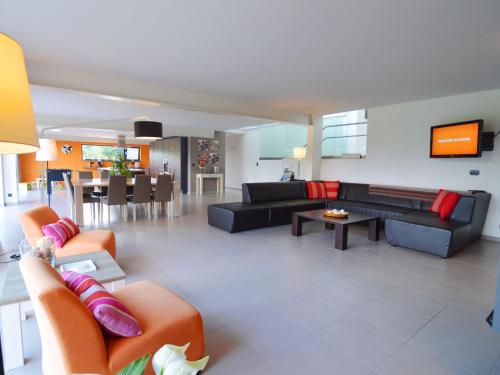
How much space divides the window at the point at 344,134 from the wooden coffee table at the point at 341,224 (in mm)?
2638

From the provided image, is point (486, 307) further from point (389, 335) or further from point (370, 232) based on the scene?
point (370, 232)

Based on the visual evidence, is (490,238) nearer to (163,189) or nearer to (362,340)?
(362,340)

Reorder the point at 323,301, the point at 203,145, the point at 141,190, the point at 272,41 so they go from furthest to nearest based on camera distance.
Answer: the point at 203,145 < the point at 141,190 < the point at 272,41 < the point at 323,301

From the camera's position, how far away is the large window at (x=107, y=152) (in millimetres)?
12984

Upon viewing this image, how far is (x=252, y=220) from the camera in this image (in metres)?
4.94

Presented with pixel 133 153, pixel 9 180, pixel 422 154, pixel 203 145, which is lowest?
pixel 9 180

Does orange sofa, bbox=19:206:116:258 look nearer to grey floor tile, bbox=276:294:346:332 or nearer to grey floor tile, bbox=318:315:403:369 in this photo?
grey floor tile, bbox=276:294:346:332

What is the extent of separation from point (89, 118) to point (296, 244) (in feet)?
22.4

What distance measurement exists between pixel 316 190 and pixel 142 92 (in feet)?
13.5

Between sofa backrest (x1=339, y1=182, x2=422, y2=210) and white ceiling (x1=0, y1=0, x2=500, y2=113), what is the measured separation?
6.60 feet

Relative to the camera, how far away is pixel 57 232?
9.38 feet

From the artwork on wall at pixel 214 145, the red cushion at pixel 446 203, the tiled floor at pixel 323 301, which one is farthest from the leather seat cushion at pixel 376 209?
the artwork on wall at pixel 214 145

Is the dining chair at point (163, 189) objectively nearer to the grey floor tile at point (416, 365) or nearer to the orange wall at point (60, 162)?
the grey floor tile at point (416, 365)

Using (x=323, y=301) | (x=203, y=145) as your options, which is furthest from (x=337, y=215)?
(x=203, y=145)
